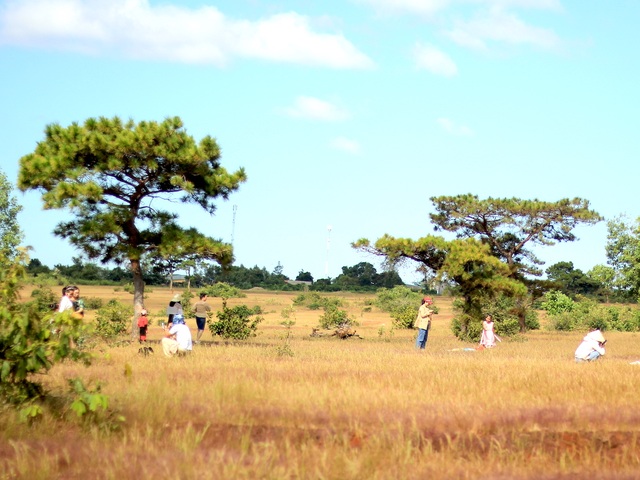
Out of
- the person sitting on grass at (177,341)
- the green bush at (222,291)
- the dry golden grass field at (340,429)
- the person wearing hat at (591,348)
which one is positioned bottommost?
the dry golden grass field at (340,429)

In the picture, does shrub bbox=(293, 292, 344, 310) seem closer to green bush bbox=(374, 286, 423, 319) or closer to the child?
green bush bbox=(374, 286, 423, 319)

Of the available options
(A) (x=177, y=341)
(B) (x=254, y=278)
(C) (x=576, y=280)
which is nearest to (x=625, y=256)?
(A) (x=177, y=341)

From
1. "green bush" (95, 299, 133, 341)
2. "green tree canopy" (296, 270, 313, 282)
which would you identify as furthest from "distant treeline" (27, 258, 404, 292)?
"green bush" (95, 299, 133, 341)

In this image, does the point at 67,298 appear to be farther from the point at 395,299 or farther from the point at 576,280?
the point at 576,280

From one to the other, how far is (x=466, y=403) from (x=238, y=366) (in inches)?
247

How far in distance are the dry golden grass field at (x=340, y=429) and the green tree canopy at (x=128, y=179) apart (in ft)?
45.1

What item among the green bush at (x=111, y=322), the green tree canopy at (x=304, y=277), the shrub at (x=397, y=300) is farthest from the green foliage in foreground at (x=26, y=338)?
the green tree canopy at (x=304, y=277)

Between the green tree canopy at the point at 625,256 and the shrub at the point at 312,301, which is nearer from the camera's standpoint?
the green tree canopy at the point at 625,256

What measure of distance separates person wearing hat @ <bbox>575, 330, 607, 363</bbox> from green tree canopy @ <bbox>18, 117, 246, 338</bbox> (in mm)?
12924

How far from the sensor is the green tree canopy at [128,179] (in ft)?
91.9

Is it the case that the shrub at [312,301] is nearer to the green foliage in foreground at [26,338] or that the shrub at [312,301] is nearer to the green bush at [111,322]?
the green bush at [111,322]

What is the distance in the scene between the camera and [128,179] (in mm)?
29484

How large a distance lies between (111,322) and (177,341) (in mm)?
17953

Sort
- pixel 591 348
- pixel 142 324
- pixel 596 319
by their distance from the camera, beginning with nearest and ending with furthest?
pixel 591 348
pixel 142 324
pixel 596 319
